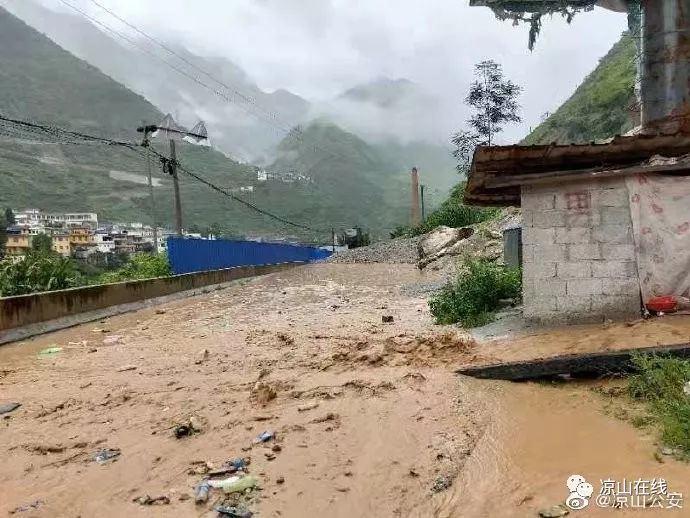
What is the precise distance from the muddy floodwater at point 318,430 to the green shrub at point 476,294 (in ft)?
2.25

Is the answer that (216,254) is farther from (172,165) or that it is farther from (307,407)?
(307,407)

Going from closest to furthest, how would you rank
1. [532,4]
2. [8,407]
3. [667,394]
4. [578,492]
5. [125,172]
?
[578,492] < [667,394] < [8,407] < [532,4] < [125,172]

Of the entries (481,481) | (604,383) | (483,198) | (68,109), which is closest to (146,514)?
(481,481)

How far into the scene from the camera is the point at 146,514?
339 cm

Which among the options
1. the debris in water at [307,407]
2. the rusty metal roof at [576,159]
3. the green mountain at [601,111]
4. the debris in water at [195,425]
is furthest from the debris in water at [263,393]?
the green mountain at [601,111]

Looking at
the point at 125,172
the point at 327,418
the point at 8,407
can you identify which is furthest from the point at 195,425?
the point at 125,172

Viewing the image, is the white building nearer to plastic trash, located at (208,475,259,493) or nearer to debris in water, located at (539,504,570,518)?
plastic trash, located at (208,475,259,493)

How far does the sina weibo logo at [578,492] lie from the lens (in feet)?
10.1

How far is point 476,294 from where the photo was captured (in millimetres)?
9727

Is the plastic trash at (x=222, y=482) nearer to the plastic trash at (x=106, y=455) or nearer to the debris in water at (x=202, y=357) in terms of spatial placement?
the plastic trash at (x=106, y=455)

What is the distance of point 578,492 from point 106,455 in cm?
361

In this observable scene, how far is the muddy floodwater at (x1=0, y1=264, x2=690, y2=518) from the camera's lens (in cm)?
348

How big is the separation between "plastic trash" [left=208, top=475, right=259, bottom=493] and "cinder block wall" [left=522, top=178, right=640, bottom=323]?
5258 mm

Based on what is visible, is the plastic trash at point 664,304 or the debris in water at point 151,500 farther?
the plastic trash at point 664,304
